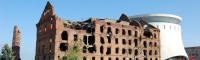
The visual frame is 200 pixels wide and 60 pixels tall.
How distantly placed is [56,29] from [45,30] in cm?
539

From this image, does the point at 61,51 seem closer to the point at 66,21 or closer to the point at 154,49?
the point at 66,21

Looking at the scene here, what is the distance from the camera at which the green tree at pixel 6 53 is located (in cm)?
5219

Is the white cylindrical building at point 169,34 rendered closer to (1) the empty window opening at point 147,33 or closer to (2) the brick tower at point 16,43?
(1) the empty window opening at point 147,33

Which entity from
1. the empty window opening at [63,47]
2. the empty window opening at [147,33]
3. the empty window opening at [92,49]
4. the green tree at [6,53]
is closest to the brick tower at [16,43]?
the green tree at [6,53]

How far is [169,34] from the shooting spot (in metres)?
66.4

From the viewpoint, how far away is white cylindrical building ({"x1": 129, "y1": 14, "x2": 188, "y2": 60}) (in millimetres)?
64375

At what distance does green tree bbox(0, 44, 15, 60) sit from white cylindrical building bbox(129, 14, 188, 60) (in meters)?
32.5

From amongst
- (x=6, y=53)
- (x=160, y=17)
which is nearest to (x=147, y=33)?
(x=160, y=17)

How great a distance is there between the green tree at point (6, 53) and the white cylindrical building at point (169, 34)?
32466mm

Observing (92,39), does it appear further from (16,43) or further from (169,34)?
(169,34)

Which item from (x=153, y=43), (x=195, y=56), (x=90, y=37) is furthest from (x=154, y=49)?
(x=195, y=56)

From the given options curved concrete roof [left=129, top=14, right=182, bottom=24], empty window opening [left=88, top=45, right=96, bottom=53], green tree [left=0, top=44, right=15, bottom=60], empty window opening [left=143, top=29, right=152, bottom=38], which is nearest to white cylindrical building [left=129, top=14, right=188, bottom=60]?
curved concrete roof [left=129, top=14, right=182, bottom=24]

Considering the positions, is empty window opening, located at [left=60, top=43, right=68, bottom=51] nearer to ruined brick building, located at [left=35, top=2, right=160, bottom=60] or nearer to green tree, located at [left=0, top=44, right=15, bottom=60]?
ruined brick building, located at [left=35, top=2, right=160, bottom=60]

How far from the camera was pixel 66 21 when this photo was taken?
4678 cm
